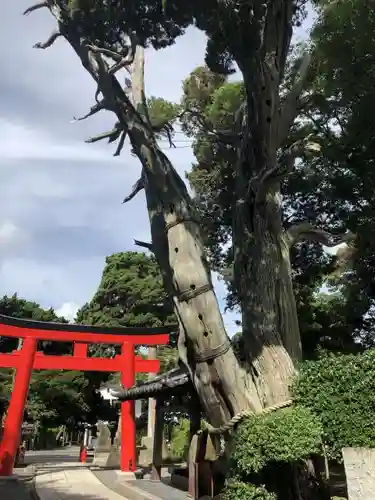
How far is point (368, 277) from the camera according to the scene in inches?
387

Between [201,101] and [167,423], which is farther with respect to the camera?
[167,423]

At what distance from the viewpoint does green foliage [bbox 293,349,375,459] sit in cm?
485

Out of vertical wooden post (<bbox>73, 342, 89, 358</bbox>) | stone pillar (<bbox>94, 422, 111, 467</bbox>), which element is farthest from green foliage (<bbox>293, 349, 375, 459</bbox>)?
stone pillar (<bbox>94, 422, 111, 467</bbox>)

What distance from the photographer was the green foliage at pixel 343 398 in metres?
4.85

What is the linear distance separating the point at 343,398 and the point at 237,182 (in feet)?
10.9

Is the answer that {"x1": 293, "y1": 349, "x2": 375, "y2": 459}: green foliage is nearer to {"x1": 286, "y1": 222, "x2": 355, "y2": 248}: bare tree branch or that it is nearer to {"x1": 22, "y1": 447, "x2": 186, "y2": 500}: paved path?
{"x1": 286, "y1": 222, "x2": 355, "y2": 248}: bare tree branch

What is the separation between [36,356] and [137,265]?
541 inches

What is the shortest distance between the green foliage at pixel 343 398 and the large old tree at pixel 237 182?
1.53 feet

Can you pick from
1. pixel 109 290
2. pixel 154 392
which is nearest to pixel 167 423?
pixel 109 290

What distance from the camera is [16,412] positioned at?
42.0ft

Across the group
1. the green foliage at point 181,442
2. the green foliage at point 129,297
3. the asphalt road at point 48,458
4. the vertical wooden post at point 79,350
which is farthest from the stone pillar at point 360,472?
the green foliage at point 129,297

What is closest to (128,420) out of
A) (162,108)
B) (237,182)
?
(162,108)

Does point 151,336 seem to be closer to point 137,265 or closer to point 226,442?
point 226,442

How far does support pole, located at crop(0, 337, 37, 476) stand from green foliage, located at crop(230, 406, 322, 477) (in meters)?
8.77
